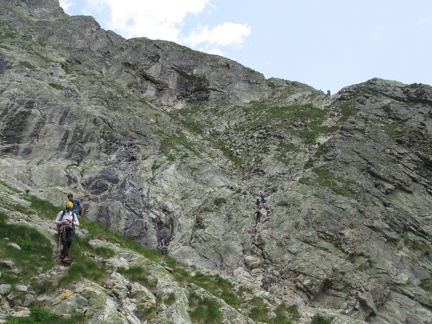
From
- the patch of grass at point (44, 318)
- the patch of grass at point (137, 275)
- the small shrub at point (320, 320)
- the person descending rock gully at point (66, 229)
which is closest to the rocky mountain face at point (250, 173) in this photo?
the small shrub at point (320, 320)

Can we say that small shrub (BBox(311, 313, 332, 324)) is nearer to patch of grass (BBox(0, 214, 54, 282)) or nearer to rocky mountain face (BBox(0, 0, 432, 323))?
rocky mountain face (BBox(0, 0, 432, 323))

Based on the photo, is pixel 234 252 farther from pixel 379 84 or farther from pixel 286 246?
pixel 379 84

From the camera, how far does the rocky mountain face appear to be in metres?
29.5

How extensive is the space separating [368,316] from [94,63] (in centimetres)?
5809

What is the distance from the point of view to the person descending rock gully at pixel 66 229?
635 inches

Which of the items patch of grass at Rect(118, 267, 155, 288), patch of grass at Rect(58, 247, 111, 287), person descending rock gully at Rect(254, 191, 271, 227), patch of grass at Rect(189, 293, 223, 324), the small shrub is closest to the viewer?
patch of grass at Rect(58, 247, 111, 287)

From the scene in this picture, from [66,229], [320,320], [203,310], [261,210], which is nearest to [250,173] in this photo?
[261,210]

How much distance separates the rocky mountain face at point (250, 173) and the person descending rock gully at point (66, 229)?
468 inches

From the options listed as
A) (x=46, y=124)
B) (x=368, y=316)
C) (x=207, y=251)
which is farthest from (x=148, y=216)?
A: (x=368, y=316)

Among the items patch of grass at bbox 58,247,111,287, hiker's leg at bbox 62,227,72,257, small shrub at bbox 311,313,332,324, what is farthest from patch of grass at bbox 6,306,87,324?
small shrub at bbox 311,313,332,324

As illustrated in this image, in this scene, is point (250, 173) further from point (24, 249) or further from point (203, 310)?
point (24, 249)

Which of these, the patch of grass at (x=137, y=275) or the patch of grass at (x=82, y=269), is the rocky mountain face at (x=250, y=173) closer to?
the patch of grass at (x=137, y=275)

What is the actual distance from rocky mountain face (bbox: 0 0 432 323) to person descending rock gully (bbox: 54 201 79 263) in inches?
468

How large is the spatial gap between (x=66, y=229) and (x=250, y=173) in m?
31.2
